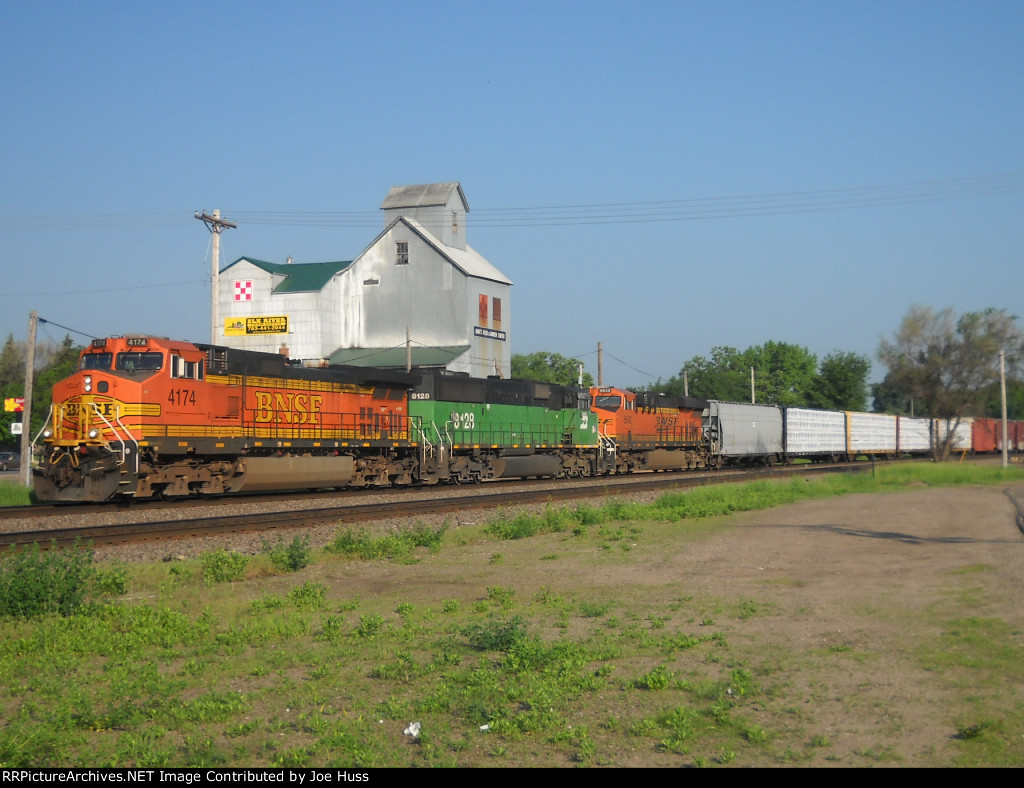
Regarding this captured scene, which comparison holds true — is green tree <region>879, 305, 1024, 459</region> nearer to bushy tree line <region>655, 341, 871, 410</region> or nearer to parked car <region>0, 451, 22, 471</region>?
bushy tree line <region>655, 341, 871, 410</region>

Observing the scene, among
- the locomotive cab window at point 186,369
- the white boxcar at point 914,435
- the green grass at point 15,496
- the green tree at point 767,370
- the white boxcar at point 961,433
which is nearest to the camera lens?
the locomotive cab window at point 186,369

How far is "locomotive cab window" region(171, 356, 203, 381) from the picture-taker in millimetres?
21578

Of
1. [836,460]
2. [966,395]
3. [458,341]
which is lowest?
[836,460]

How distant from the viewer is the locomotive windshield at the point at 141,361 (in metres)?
21.1

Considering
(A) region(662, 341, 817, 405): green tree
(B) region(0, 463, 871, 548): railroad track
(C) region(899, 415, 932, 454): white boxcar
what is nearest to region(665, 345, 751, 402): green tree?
(A) region(662, 341, 817, 405): green tree

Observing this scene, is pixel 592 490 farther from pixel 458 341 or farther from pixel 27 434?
pixel 458 341

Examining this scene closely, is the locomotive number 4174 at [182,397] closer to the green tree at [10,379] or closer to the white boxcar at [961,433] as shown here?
the green tree at [10,379]

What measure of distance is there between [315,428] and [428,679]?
1948 centimetres

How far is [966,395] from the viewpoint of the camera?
57.4 metres

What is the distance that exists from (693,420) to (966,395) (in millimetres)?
22697

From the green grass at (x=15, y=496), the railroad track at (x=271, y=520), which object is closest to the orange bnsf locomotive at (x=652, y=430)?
the railroad track at (x=271, y=520)

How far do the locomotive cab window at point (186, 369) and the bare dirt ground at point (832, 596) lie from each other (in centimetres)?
950
